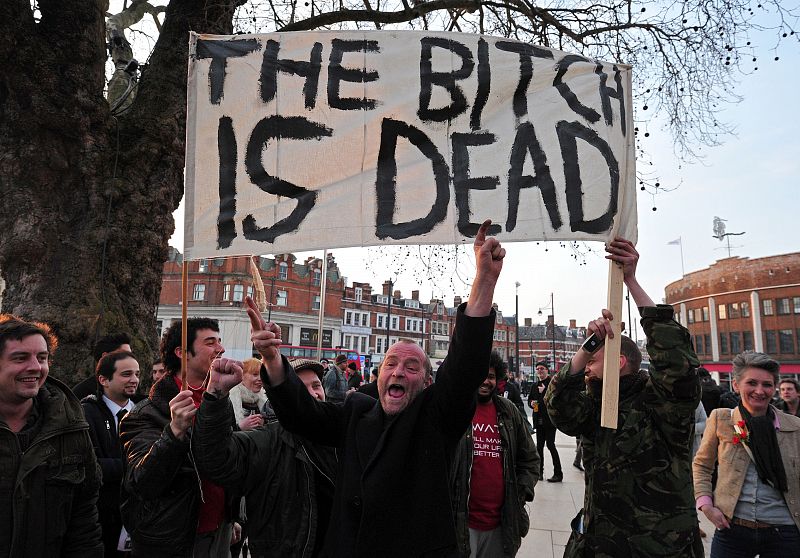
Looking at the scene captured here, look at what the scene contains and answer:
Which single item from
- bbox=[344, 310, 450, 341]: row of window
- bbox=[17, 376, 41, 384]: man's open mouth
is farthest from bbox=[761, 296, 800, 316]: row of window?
bbox=[17, 376, 41, 384]: man's open mouth

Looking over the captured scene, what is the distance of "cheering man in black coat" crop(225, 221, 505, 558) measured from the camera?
1.93 meters

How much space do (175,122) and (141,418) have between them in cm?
425

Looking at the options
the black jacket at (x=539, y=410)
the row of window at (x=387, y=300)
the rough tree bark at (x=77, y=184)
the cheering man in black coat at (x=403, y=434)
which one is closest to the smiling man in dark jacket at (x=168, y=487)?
the cheering man in black coat at (x=403, y=434)

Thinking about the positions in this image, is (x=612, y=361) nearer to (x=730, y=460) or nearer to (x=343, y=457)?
(x=343, y=457)

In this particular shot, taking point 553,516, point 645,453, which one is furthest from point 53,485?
point 553,516

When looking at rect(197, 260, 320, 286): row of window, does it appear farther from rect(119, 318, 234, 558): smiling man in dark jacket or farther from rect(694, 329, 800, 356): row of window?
rect(119, 318, 234, 558): smiling man in dark jacket

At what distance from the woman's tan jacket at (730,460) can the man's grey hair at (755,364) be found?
0.81 feet

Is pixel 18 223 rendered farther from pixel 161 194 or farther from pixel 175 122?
pixel 175 122

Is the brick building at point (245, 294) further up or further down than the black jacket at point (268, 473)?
further up

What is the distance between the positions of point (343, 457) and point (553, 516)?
5588 mm

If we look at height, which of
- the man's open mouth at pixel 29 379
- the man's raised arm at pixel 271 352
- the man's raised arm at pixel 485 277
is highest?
the man's raised arm at pixel 485 277

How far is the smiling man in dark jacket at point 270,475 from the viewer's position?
7.23 ft

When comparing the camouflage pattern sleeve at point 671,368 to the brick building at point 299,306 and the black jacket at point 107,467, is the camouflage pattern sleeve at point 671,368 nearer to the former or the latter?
the black jacket at point 107,467

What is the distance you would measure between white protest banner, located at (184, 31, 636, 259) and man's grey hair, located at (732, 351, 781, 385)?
147cm
